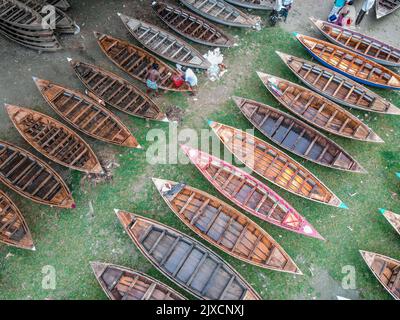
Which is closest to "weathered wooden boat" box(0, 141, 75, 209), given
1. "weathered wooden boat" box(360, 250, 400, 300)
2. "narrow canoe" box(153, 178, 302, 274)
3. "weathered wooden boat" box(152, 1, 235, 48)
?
"narrow canoe" box(153, 178, 302, 274)

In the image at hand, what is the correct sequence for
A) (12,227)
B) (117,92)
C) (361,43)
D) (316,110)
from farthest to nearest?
(361,43) → (316,110) → (117,92) → (12,227)

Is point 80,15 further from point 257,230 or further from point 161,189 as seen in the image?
point 257,230

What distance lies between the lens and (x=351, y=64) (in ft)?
57.0

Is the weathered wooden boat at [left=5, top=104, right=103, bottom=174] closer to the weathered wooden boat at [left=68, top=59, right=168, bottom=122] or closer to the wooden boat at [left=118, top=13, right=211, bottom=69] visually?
the weathered wooden boat at [left=68, top=59, right=168, bottom=122]

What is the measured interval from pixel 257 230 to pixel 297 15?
1390 cm

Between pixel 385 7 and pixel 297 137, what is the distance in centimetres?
1146

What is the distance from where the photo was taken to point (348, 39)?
1816cm

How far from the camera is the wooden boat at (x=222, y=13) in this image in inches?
723

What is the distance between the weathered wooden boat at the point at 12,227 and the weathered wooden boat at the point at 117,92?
6.05 m

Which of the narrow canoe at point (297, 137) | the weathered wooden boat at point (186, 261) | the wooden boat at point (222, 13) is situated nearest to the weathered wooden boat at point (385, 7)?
the wooden boat at point (222, 13)

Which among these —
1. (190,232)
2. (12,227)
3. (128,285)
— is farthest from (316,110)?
(12,227)

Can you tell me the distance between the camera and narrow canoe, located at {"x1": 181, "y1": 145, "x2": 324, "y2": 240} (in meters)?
13.0

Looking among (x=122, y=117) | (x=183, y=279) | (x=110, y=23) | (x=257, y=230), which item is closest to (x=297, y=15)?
(x=110, y=23)

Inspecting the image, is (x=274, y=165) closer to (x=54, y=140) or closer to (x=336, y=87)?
(x=336, y=87)
